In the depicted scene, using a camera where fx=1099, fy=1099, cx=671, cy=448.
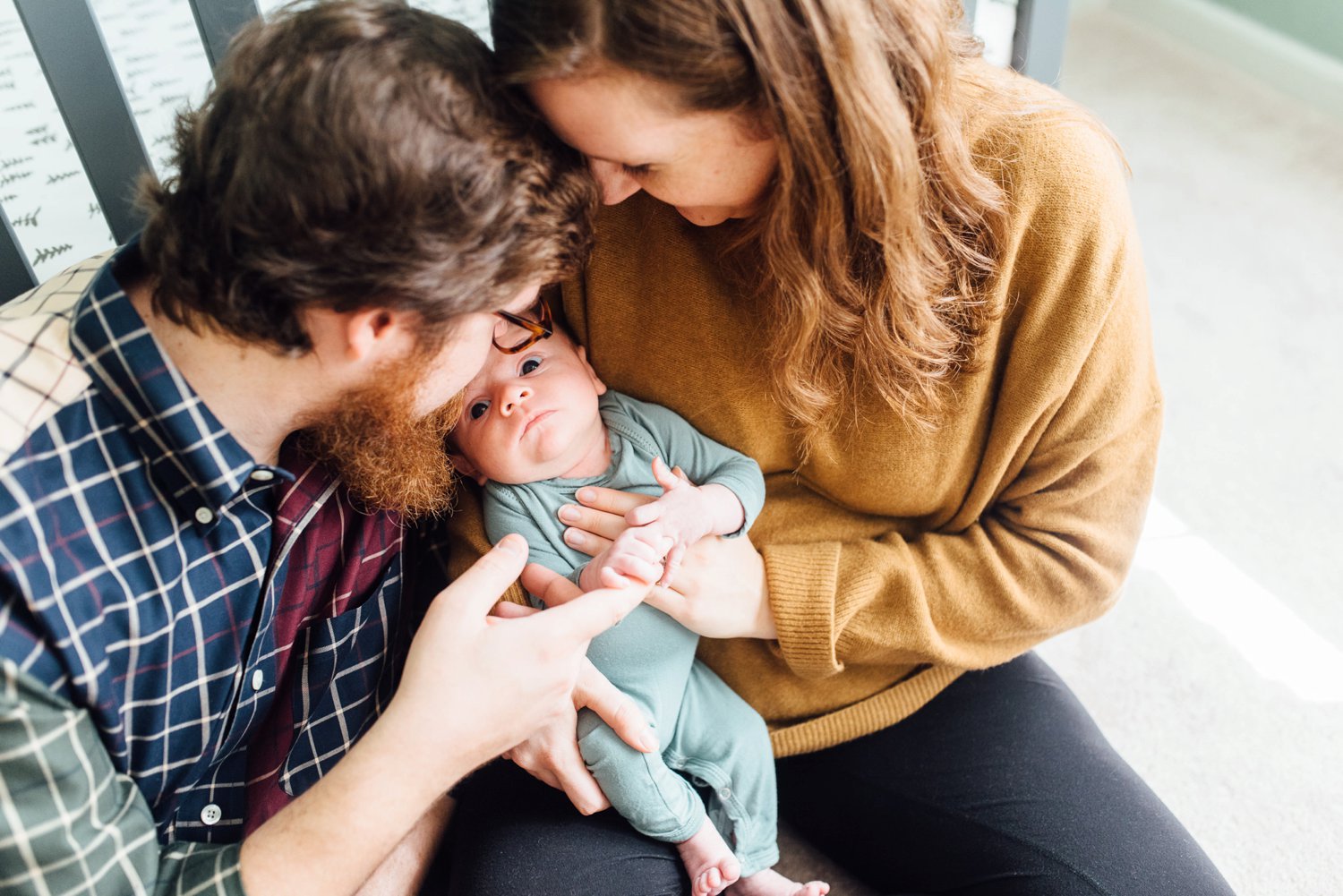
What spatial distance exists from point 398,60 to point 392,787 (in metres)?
0.66

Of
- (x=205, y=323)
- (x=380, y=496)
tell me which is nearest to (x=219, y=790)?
(x=380, y=496)

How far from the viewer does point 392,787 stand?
1.04 meters

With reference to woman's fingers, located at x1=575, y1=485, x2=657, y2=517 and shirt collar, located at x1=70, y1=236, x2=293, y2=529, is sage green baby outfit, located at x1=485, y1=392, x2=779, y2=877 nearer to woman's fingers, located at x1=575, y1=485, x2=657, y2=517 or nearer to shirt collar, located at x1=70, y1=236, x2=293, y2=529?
woman's fingers, located at x1=575, y1=485, x2=657, y2=517

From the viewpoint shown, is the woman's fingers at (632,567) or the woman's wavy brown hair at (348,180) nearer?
the woman's wavy brown hair at (348,180)

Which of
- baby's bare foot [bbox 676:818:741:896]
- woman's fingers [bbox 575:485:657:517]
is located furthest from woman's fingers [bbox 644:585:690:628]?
baby's bare foot [bbox 676:818:741:896]

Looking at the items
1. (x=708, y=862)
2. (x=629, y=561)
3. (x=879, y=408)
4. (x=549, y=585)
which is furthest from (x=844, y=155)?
(x=708, y=862)

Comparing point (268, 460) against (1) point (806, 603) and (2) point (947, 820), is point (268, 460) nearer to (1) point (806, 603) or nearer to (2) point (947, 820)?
(1) point (806, 603)

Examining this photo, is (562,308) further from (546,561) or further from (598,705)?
(598,705)

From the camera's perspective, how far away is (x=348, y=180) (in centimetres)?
90

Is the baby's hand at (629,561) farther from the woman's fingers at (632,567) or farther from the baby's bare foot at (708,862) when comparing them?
the baby's bare foot at (708,862)

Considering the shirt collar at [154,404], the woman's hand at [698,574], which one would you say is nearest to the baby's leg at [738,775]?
the woman's hand at [698,574]

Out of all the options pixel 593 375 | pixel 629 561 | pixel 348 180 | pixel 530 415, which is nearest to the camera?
pixel 348 180

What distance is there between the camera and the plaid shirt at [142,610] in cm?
94

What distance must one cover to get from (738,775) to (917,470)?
1.35 feet
